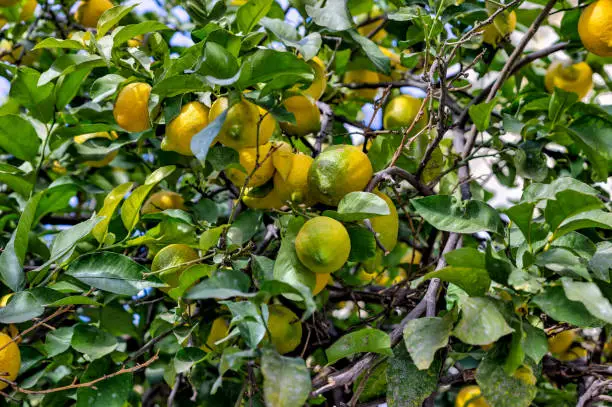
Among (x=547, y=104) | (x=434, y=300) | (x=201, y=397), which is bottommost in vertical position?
(x=201, y=397)

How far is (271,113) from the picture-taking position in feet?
3.46

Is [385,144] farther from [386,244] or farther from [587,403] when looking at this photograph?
[587,403]

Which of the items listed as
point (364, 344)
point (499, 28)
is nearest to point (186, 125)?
point (364, 344)

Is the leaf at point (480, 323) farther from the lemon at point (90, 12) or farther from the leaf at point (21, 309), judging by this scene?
the lemon at point (90, 12)

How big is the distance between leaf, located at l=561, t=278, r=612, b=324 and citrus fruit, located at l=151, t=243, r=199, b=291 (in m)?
0.60

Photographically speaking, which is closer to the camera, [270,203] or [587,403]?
[587,403]

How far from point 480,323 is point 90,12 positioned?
146 cm

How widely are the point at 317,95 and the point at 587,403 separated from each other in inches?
27.7

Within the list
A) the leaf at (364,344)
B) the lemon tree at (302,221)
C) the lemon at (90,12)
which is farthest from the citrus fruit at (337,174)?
the lemon at (90,12)

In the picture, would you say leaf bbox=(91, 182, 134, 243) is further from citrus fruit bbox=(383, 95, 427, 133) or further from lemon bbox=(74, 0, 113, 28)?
lemon bbox=(74, 0, 113, 28)

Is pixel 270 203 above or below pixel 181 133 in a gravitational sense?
below

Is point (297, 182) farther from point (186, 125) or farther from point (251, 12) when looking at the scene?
point (251, 12)

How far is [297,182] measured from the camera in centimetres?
116

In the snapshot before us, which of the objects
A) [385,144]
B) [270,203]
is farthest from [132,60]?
[385,144]
